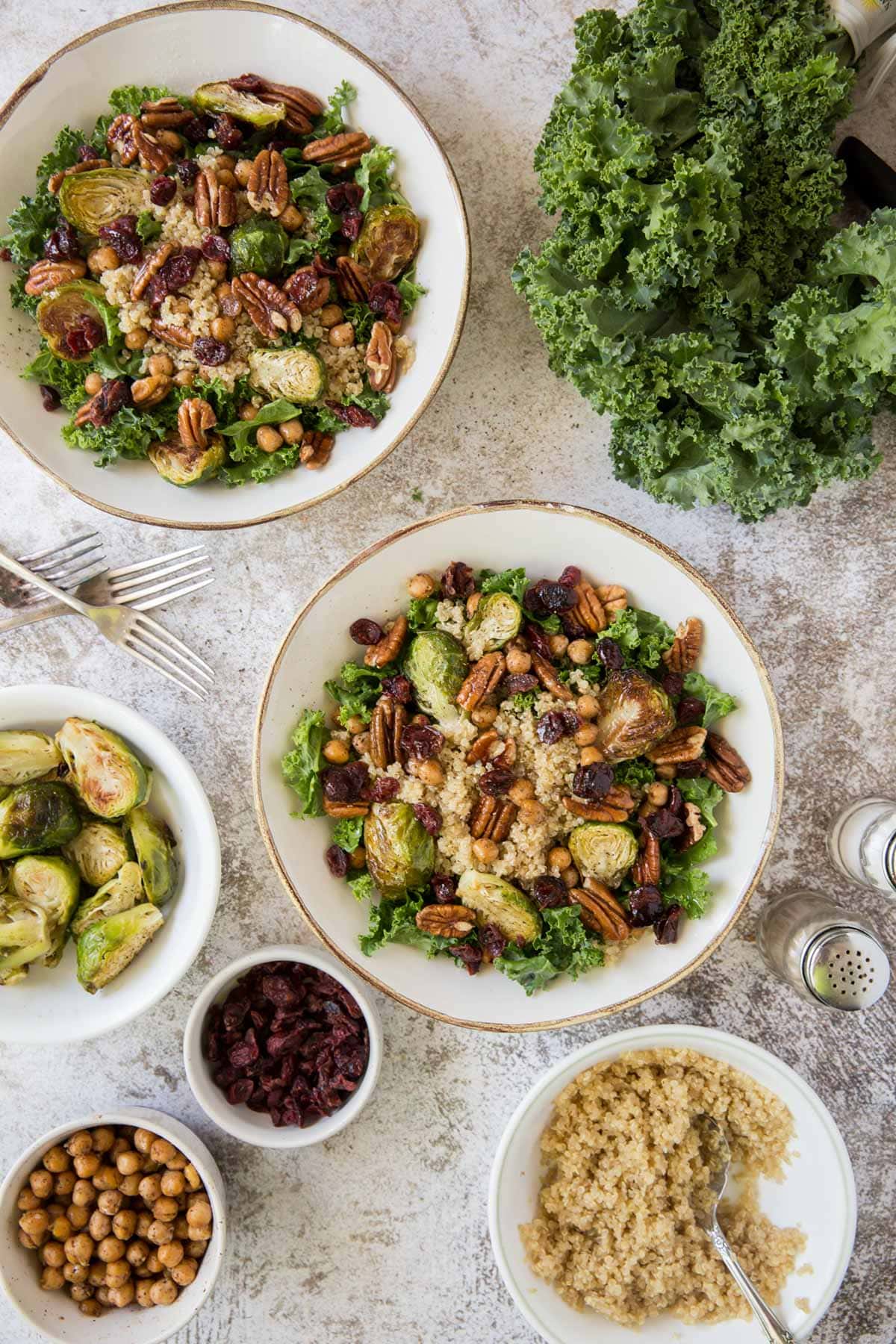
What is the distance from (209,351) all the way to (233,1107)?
172 centimetres

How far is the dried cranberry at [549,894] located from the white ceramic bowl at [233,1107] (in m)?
0.48

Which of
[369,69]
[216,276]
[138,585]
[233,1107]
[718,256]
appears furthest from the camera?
[138,585]

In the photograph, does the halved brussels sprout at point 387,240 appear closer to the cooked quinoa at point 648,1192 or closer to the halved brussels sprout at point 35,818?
the halved brussels sprout at point 35,818

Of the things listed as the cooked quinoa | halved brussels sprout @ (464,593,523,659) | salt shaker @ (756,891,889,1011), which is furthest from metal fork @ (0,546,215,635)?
salt shaker @ (756,891,889,1011)

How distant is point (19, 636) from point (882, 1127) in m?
2.46

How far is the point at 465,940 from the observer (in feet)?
7.00

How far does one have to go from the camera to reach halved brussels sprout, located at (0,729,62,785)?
2.13 meters

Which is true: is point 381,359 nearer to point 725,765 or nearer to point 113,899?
point 725,765

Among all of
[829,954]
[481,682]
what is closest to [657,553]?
[481,682]

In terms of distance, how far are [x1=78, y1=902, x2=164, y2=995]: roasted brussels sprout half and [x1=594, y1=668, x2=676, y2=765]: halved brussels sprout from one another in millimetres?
1079

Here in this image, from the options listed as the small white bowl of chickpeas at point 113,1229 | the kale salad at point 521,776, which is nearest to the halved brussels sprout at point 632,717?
the kale salad at point 521,776

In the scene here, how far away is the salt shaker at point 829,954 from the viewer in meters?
2.21

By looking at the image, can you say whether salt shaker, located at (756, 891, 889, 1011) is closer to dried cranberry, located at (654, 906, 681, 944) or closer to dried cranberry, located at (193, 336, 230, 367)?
dried cranberry, located at (654, 906, 681, 944)

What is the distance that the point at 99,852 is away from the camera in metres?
2.23
